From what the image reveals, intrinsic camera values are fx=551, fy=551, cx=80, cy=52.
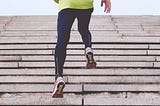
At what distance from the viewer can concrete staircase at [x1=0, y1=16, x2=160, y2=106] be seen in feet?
18.3

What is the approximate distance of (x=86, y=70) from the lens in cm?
636

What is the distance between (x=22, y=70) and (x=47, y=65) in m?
0.40

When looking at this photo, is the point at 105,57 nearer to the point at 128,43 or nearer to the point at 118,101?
the point at 128,43

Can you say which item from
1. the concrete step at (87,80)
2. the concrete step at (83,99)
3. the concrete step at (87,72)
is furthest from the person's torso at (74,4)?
the concrete step at (87,72)

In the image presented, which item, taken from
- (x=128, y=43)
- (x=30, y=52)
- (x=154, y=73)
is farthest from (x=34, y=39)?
(x=154, y=73)

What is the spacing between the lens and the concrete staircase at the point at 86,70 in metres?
5.57

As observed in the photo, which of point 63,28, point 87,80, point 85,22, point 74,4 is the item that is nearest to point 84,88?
point 87,80

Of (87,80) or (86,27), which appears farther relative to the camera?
(87,80)

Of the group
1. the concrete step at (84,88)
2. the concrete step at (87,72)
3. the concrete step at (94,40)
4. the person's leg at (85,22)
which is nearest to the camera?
the person's leg at (85,22)

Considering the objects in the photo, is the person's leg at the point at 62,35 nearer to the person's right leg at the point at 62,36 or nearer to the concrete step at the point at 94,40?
the person's right leg at the point at 62,36

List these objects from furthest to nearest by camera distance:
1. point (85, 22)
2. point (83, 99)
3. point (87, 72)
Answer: point (87, 72), point (85, 22), point (83, 99)

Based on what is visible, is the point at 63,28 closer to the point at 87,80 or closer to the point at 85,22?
the point at 85,22

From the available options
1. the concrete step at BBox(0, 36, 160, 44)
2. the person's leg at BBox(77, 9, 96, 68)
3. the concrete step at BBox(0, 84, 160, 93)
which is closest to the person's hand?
the person's leg at BBox(77, 9, 96, 68)

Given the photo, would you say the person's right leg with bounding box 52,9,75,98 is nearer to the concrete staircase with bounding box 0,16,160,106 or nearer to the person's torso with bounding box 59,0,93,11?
the person's torso with bounding box 59,0,93,11
